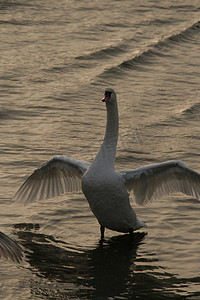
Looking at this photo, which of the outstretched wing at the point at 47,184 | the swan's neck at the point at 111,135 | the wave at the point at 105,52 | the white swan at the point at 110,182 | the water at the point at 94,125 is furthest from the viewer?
the wave at the point at 105,52

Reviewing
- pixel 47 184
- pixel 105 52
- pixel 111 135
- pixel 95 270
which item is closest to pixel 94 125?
pixel 47 184

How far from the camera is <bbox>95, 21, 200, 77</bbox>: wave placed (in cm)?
2273

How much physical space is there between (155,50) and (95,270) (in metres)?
14.9


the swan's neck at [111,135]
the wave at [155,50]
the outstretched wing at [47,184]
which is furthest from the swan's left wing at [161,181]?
the wave at [155,50]

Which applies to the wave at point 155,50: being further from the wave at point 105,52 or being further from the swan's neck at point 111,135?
the swan's neck at point 111,135

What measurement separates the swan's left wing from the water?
65cm

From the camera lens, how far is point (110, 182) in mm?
10969

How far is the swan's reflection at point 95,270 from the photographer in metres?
10.3

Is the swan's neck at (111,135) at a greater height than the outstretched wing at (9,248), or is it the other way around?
the swan's neck at (111,135)

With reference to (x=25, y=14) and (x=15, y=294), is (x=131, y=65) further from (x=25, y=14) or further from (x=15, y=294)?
(x=15, y=294)

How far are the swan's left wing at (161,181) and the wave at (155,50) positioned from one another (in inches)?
400

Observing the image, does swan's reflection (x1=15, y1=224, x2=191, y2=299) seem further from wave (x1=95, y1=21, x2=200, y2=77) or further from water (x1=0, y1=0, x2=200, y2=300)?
wave (x1=95, y1=21, x2=200, y2=77)

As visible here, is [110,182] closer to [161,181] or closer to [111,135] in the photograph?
[111,135]

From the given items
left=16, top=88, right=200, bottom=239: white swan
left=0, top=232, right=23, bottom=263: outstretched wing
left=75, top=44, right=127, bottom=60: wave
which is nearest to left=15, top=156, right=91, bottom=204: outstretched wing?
left=16, top=88, right=200, bottom=239: white swan
